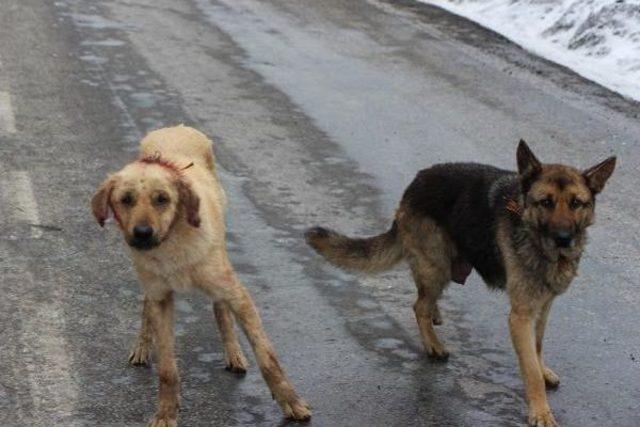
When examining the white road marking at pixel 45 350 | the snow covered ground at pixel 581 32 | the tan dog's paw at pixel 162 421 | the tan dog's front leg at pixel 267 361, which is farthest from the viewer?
the snow covered ground at pixel 581 32

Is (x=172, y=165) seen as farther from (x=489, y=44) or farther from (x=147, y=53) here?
(x=489, y=44)

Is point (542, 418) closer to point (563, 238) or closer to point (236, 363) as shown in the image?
point (563, 238)

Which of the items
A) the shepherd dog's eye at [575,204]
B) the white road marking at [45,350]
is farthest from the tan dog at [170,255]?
the shepherd dog's eye at [575,204]

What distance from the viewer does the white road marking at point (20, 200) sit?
914cm

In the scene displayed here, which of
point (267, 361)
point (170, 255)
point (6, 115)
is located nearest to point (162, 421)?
point (267, 361)

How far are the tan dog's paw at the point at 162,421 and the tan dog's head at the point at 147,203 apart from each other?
81cm

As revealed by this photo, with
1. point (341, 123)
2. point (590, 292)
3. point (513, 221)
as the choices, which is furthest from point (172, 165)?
point (341, 123)

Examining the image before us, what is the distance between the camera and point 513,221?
6781 mm

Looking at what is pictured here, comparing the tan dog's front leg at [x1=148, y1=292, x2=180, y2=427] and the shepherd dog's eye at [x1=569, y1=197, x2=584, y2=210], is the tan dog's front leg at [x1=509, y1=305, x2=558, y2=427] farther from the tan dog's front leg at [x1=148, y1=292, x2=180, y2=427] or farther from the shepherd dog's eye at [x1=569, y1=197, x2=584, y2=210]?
the tan dog's front leg at [x1=148, y1=292, x2=180, y2=427]

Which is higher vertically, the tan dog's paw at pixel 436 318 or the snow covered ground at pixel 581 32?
the tan dog's paw at pixel 436 318

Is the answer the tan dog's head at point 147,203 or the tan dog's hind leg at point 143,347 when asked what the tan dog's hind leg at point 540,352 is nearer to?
the tan dog's head at point 147,203

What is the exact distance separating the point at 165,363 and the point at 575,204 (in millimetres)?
2081

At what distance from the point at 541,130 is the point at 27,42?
623 centimetres

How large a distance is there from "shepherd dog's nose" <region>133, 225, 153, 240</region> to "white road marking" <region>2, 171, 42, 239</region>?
3.03 meters
